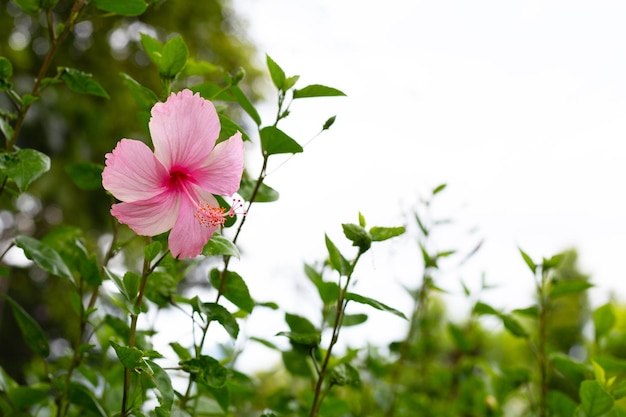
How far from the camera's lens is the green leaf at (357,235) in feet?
2.27

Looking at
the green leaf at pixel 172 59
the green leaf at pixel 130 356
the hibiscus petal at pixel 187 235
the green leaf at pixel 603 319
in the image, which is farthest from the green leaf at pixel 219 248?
the green leaf at pixel 603 319

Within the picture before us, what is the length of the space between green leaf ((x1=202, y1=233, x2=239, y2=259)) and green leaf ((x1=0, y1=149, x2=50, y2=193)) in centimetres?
21

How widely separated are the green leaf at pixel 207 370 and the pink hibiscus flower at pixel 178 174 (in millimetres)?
137

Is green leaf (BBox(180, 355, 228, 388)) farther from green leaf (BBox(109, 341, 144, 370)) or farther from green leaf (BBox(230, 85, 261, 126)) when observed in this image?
green leaf (BBox(230, 85, 261, 126))

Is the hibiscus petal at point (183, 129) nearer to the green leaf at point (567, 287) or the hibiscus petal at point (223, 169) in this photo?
the hibiscus petal at point (223, 169)

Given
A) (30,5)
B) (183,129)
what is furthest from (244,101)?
(30,5)

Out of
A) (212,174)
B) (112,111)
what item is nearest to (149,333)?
(212,174)

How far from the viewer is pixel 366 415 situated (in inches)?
52.1

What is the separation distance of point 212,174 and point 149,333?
1.19 feet

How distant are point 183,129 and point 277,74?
0.22 m

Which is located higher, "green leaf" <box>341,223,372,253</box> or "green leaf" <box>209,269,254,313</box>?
"green leaf" <box>341,223,372,253</box>

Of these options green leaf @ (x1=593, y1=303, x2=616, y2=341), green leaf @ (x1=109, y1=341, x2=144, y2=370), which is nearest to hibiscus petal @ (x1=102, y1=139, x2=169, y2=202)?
green leaf @ (x1=109, y1=341, x2=144, y2=370)

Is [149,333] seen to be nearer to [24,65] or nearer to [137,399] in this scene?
[137,399]

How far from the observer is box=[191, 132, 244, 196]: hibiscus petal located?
0.63 metres
